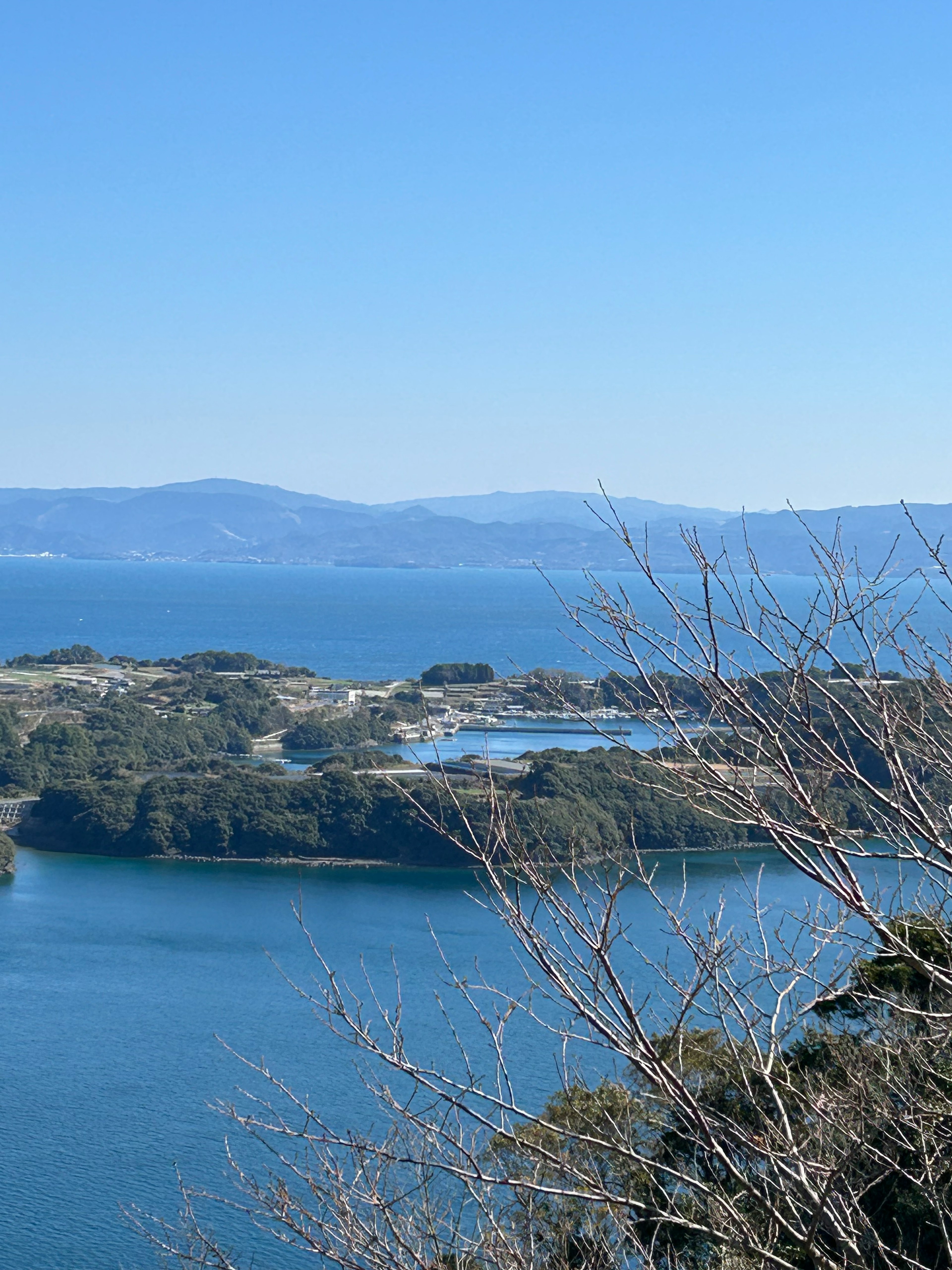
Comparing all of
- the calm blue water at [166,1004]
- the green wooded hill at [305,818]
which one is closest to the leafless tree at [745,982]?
the calm blue water at [166,1004]

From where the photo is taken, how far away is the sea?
7.42m

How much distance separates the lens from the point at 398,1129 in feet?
8.32

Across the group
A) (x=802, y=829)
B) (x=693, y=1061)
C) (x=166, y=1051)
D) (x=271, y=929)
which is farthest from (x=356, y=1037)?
(x=271, y=929)

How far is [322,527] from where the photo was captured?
144500mm

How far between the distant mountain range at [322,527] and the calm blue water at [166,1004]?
139ft

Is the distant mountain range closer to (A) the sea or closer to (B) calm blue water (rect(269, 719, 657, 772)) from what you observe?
(B) calm blue water (rect(269, 719, 657, 772))

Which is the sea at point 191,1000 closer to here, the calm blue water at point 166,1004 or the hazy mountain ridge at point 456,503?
the calm blue water at point 166,1004

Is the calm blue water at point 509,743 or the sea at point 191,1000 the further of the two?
the calm blue water at point 509,743

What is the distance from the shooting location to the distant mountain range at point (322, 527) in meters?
74.9

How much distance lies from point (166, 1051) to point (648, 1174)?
873 cm

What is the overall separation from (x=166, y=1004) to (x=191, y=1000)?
0.22 m

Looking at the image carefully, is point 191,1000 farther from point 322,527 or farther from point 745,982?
point 322,527

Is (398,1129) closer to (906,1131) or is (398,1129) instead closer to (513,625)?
(906,1131)

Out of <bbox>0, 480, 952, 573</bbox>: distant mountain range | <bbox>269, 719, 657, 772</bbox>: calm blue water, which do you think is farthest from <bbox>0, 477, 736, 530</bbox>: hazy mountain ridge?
<bbox>269, 719, 657, 772</bbox>: calm blue water
